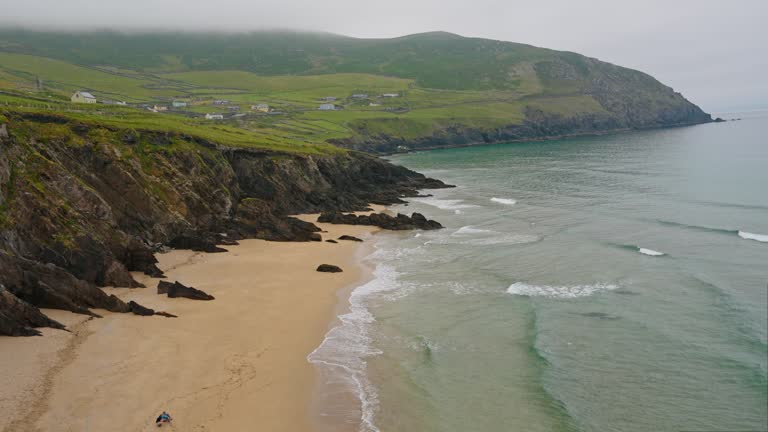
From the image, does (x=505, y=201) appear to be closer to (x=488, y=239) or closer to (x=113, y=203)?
(x=488, y=239)

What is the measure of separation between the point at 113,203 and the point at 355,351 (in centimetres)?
3041

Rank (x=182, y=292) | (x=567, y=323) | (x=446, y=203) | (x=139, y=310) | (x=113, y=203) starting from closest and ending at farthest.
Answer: (x=567, y=323) → (x=139, y=310) → (x=182, y=292) → (x=113, y=203) → (x=446, y=203)

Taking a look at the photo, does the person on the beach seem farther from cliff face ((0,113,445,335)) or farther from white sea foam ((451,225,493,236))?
white sea foam ((451,225,493,236))

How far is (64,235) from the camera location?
37281 mm

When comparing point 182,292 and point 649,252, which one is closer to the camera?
point 182,292

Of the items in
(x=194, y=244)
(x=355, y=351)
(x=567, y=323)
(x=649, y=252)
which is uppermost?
(x=649, y=252)

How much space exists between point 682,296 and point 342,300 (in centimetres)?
2163

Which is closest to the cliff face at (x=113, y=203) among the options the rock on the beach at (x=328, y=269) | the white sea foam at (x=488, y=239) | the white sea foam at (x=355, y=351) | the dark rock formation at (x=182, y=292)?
the dark rock formation at (x=182, y=292)

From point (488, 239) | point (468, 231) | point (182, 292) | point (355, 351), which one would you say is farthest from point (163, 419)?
point (468, 231)

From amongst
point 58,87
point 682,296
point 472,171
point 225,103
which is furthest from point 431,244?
point 58,87

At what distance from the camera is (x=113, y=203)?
48.6m

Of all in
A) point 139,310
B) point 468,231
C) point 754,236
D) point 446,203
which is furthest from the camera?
point 446,203

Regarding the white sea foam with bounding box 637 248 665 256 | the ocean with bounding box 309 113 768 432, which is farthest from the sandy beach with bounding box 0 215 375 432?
the white sea foam with bounding box 637 248 665 256

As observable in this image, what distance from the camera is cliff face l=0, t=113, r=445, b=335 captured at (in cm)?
3225
